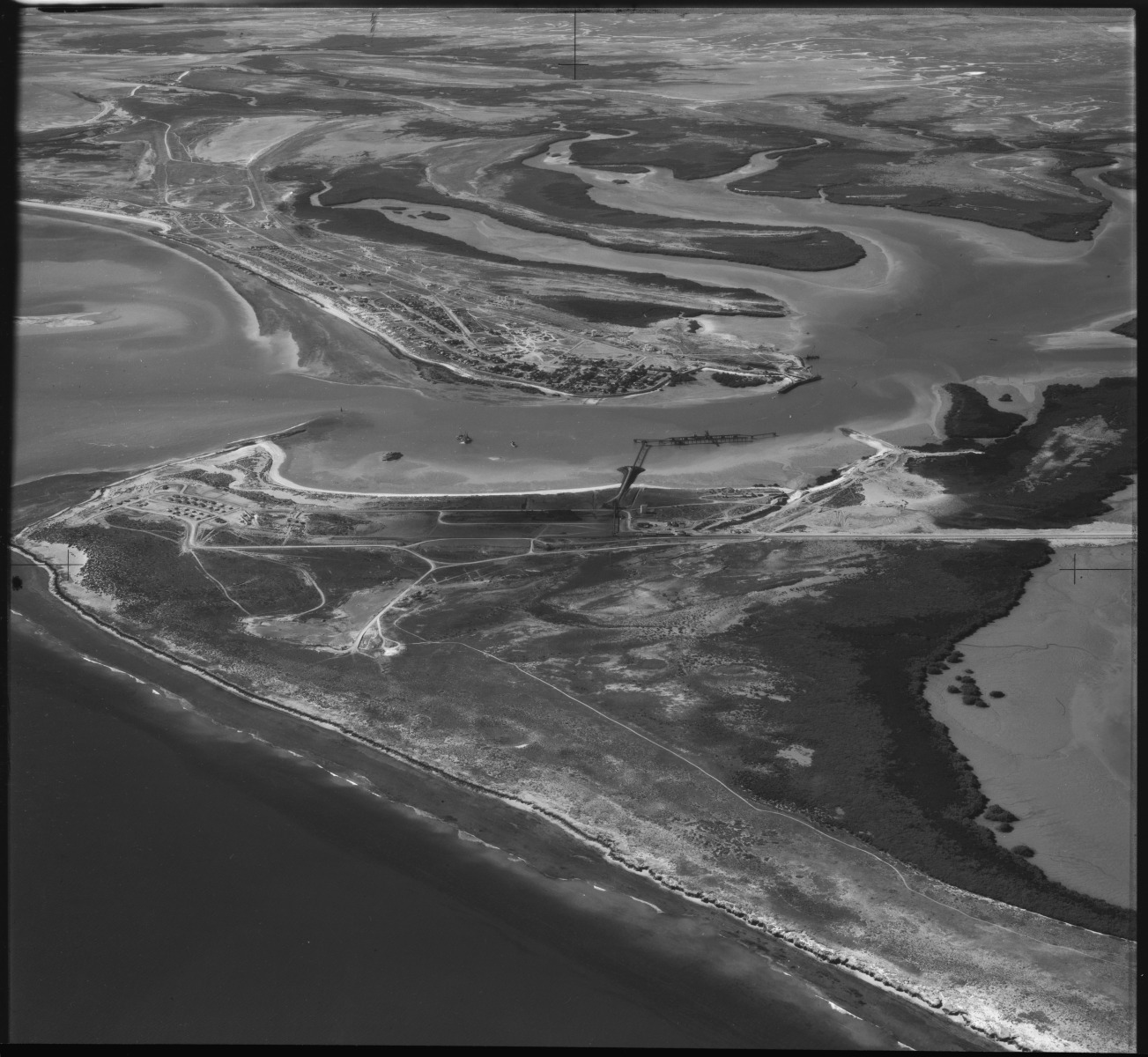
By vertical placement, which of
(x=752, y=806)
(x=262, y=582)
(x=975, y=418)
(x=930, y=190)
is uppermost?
(x=930, y=190)

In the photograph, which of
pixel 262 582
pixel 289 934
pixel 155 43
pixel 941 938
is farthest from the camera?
pixel 155 43

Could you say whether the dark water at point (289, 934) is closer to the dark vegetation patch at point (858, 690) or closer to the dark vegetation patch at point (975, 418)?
the dark vegetation patch at point (858, 690)

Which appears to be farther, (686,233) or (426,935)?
(686,233)

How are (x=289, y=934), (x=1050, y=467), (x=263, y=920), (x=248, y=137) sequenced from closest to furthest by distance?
(x=289, y=934) → (x=263, y=920) → (x=1050, y=467) → (x=248, y=137)

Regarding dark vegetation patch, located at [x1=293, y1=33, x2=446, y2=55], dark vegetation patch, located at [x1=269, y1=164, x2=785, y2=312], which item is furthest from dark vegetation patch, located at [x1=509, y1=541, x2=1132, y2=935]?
dark vegetation patch, located at [x1=293, y1=33, x2=446, y2=55]

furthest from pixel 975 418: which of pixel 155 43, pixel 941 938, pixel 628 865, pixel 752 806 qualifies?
pixel 155 43

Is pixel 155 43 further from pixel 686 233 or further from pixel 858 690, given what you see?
pixel 858 690
